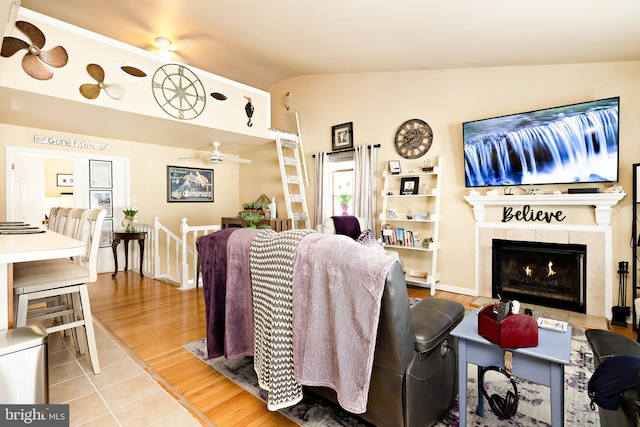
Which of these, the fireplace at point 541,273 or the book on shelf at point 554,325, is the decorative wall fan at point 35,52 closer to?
the book on shelf at point 554,325


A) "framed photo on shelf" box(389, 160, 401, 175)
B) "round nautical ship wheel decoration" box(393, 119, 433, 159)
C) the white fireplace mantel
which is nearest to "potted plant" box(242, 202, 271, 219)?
"framed photo on shelf" box(389, 160, 401, 175)

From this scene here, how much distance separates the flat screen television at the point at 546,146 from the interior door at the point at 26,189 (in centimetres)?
578

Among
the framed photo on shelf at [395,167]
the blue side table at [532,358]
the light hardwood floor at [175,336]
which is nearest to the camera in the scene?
the blue side table at [532,358]

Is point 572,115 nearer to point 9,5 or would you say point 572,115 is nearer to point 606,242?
point 606,242

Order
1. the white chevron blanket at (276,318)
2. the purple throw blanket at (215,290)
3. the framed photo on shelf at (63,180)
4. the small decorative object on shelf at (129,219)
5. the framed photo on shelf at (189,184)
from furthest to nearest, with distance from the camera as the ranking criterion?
the framed photo on shelf at (63,180), the framed photo on shelf at (189,184), the small decorative object on shelf at (129,219), the purple throw blanket at (215,290), the white chevron blanket at (276,318)

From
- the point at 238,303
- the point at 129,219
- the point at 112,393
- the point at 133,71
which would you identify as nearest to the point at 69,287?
the point at 112,393

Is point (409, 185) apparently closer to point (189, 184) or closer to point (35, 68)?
point (189, 184)

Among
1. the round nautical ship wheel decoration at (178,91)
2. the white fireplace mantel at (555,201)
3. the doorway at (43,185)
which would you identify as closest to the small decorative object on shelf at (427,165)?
the white fireplace mantel at (555,201)

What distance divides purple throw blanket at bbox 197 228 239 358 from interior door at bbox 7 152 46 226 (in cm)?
373

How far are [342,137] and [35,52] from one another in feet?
12.2

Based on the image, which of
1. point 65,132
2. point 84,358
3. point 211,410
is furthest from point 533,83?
point 65,132

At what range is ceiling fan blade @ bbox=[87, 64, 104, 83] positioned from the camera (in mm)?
3307

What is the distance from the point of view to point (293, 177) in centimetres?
530

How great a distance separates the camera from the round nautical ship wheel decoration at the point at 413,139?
427cm
